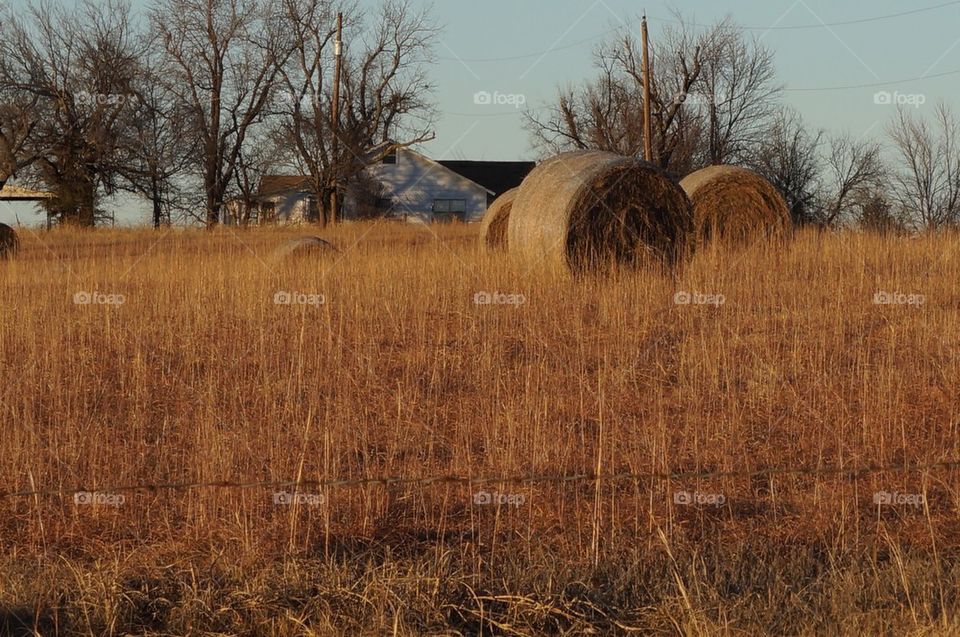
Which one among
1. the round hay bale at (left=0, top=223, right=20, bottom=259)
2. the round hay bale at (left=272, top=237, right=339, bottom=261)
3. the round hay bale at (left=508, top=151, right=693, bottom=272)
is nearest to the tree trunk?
the round hay bale at (left=0, top=223, right=20, bottom=259)

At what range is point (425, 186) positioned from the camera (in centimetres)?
5594

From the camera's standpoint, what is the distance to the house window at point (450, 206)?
55656 millimetres

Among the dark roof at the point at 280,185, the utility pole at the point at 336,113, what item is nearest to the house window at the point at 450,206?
the dark roof at the point at 280,185

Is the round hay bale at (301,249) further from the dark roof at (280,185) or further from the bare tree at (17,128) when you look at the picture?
the dark roof at (280,185)

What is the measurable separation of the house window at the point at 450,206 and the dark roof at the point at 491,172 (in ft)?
4.72

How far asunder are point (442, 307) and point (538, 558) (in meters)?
6.42

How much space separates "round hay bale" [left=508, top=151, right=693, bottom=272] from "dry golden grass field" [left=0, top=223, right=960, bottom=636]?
748 millimetres

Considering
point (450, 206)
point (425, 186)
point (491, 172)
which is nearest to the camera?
point (450, 206)

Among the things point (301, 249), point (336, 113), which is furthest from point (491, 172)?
point (301, 249)

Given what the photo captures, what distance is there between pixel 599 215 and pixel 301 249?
560 centimetres

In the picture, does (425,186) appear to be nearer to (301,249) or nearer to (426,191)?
(426,191)

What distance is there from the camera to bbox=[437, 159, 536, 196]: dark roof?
57.2m

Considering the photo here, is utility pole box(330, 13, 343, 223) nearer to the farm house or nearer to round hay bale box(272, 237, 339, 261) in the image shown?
the farm house

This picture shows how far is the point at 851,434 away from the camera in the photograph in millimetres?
7602
